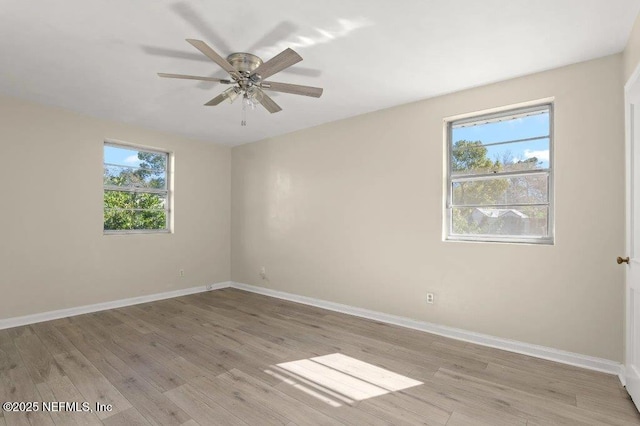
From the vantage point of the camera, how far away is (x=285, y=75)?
2.91 meters

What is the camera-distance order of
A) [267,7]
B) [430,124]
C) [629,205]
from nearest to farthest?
[267,7] → [629,205] → [430,124]

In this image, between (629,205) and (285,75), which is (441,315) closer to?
(629,205)

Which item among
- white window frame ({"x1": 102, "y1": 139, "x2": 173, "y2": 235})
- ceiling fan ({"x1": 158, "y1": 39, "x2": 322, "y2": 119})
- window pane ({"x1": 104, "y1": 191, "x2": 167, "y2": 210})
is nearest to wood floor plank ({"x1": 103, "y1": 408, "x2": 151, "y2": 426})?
Answer: ceiling fan ({"x1": 158, "y1": 39, "x2": 322, "y2": 119})

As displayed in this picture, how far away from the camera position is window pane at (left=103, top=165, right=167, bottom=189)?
4359mm

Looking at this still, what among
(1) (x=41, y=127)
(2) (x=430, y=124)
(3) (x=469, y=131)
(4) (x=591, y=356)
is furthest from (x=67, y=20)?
(4) (x=591, y=356)

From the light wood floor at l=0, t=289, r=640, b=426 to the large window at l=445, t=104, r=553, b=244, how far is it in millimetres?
1134

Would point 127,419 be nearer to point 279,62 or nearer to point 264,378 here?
point 264,378

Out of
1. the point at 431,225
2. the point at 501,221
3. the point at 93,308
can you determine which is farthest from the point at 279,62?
the point at 93,308

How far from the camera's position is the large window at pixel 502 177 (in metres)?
2.90

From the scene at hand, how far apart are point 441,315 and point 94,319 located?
3.92m

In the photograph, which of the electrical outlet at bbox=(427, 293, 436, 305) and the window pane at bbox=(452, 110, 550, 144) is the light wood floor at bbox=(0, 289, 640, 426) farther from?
the window pane at bbox=(452, 110, 550, 144)

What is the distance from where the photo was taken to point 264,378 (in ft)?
7.84

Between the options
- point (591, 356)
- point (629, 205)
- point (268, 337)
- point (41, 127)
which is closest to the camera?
point (629, 205)

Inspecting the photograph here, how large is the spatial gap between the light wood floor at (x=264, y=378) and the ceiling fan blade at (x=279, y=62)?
2.25 m
